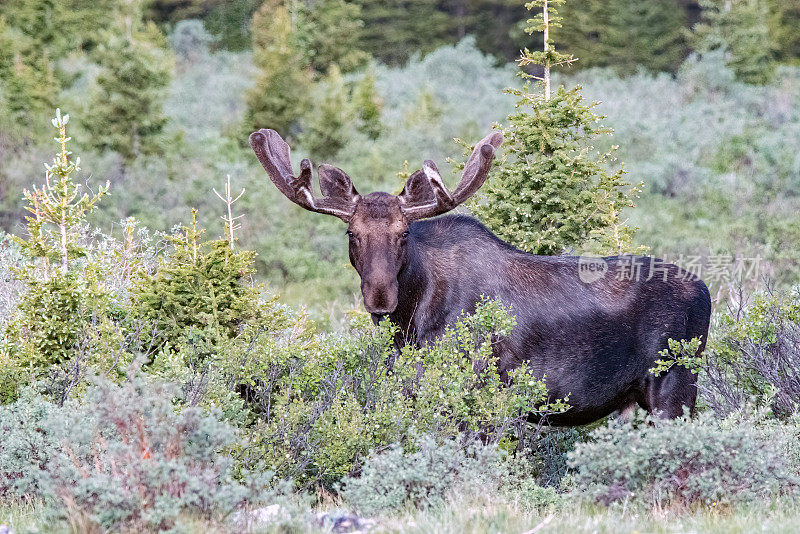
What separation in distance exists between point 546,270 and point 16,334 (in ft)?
15.6

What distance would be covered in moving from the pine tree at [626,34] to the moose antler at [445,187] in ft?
115

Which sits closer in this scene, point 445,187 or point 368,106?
point 445,187

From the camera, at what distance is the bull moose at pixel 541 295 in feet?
25.6

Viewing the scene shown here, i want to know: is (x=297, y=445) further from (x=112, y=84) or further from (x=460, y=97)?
(x=460, y=97)

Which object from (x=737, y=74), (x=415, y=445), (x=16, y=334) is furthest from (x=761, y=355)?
(x=737, y=74)

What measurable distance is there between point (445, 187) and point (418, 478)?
238 cm

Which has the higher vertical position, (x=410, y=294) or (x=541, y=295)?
(x=410, y=294)

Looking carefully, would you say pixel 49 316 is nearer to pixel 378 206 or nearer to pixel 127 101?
pixel 378 206

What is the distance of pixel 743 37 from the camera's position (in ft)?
133

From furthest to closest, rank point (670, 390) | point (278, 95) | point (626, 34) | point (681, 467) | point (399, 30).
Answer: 1. point (399, 30)
2. point (626, 34)
3. point (278, 95)
4. point (670, 390)
5. point (681, 467)

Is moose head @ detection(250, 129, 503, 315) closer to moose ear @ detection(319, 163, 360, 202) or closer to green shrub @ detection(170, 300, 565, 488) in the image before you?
moose ear @ detection(319, 163, 360, 202)

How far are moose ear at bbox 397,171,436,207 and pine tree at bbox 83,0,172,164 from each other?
23898mm

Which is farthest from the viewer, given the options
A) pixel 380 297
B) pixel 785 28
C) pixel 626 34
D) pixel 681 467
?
pixel 785 28

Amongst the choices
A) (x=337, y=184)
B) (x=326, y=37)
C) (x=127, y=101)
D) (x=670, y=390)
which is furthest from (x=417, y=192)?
(x=326, y=37)
